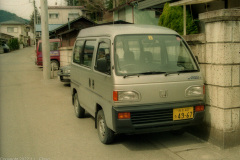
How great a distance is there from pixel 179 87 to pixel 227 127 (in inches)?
40.9

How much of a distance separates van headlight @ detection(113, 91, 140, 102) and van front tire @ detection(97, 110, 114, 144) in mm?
757

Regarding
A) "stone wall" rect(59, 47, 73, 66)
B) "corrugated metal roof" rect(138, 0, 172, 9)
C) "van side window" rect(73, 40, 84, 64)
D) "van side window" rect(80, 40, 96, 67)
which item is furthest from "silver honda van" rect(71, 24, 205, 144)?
"corrugated metal roof" rect(138, 0, 172, 9)

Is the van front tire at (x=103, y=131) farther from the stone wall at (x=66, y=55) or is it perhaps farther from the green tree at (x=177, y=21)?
the stone wall at (x=66, y=55)

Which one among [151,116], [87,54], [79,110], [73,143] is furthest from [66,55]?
[151,116]

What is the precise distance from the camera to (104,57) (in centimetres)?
539

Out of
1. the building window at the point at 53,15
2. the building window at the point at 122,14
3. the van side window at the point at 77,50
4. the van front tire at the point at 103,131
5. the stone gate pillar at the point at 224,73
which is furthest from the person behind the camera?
the building window at the point at 53,15

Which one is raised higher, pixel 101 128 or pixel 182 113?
pixel 182 113

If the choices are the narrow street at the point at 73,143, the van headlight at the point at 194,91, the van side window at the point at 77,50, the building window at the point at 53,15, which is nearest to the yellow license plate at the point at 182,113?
the van headlight at the point at 194,91

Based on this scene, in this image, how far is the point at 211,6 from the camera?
13.4m

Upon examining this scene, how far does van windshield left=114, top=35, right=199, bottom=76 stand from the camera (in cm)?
498

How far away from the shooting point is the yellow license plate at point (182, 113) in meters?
4.90

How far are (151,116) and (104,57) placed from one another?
140 centimetres

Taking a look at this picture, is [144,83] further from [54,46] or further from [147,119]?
[54,46]

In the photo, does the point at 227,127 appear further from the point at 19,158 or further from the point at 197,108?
the point at 19,158
